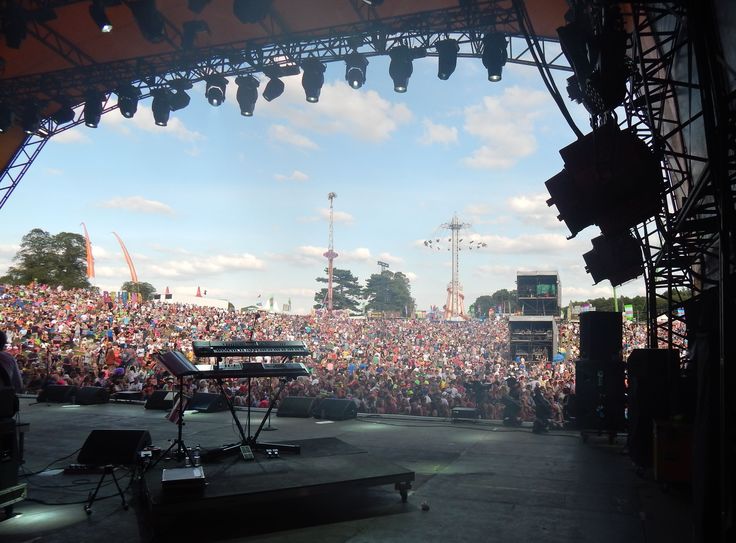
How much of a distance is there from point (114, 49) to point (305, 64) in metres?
4.08

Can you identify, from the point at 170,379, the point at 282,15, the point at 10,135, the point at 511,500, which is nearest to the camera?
the point at 511,500

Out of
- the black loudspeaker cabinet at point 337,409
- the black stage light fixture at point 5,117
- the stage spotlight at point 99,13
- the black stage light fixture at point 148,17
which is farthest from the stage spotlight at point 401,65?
the black stage light fixture at point 5,117

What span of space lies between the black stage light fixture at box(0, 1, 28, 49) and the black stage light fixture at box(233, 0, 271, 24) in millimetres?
3717

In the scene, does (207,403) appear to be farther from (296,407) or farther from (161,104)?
(161,104)

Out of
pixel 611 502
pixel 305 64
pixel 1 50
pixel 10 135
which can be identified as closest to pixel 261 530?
pixel 611 502

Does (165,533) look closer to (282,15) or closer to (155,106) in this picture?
(282,15)

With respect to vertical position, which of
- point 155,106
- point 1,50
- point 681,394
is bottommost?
point 681,394

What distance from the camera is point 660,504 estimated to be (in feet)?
17.1

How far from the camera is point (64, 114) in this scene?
12.4m

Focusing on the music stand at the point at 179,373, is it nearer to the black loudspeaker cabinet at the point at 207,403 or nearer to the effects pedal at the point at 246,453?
the effects pedal at the point at 246,453

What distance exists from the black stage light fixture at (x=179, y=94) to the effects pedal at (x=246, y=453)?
26.8 ft

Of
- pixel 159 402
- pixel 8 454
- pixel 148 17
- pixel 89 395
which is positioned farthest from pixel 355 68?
pixel 89 395

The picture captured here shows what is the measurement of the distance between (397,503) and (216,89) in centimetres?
912

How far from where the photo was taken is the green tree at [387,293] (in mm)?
73000
